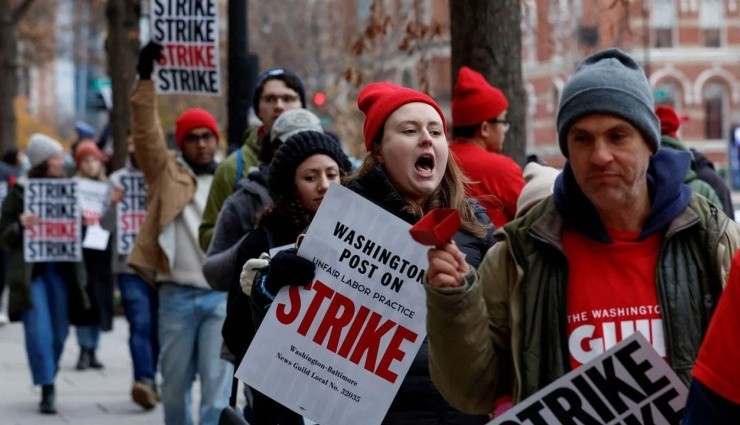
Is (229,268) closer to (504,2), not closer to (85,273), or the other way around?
(504,2)

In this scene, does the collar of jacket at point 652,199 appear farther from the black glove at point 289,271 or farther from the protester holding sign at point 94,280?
the protester holding sign at point 94,280

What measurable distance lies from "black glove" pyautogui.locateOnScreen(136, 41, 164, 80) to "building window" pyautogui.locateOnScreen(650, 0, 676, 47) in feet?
179

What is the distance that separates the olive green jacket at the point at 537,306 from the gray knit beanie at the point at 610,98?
201 mm

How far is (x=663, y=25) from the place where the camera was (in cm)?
6341

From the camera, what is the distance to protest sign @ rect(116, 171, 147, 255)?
11805 mm

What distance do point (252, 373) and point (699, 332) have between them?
5.28 feet

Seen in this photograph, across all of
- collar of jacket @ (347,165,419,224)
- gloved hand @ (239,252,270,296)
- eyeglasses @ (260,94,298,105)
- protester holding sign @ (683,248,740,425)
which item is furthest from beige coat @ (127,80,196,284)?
protester holding sign @ (683,248,740,425)

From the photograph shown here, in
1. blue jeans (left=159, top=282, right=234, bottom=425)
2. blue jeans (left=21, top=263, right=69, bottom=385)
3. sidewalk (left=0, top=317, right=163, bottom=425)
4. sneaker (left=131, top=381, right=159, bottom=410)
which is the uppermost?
blue jeans (left=159, top=282, right=234, bottom=425)

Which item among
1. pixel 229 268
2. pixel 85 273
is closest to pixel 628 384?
pixel 229 268

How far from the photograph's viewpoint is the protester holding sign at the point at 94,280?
1306cm

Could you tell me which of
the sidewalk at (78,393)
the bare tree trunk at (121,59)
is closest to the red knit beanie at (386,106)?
the sidewalk at (78,393)

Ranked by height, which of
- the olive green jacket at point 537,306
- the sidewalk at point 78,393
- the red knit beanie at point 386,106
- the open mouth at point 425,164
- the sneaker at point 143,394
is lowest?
the sidewalk at point 78,393

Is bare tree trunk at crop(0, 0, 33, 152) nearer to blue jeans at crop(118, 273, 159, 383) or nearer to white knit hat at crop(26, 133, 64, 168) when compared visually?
white knit hat at crop(26, 133, 64, 168)

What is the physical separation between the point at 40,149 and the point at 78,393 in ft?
6.17
